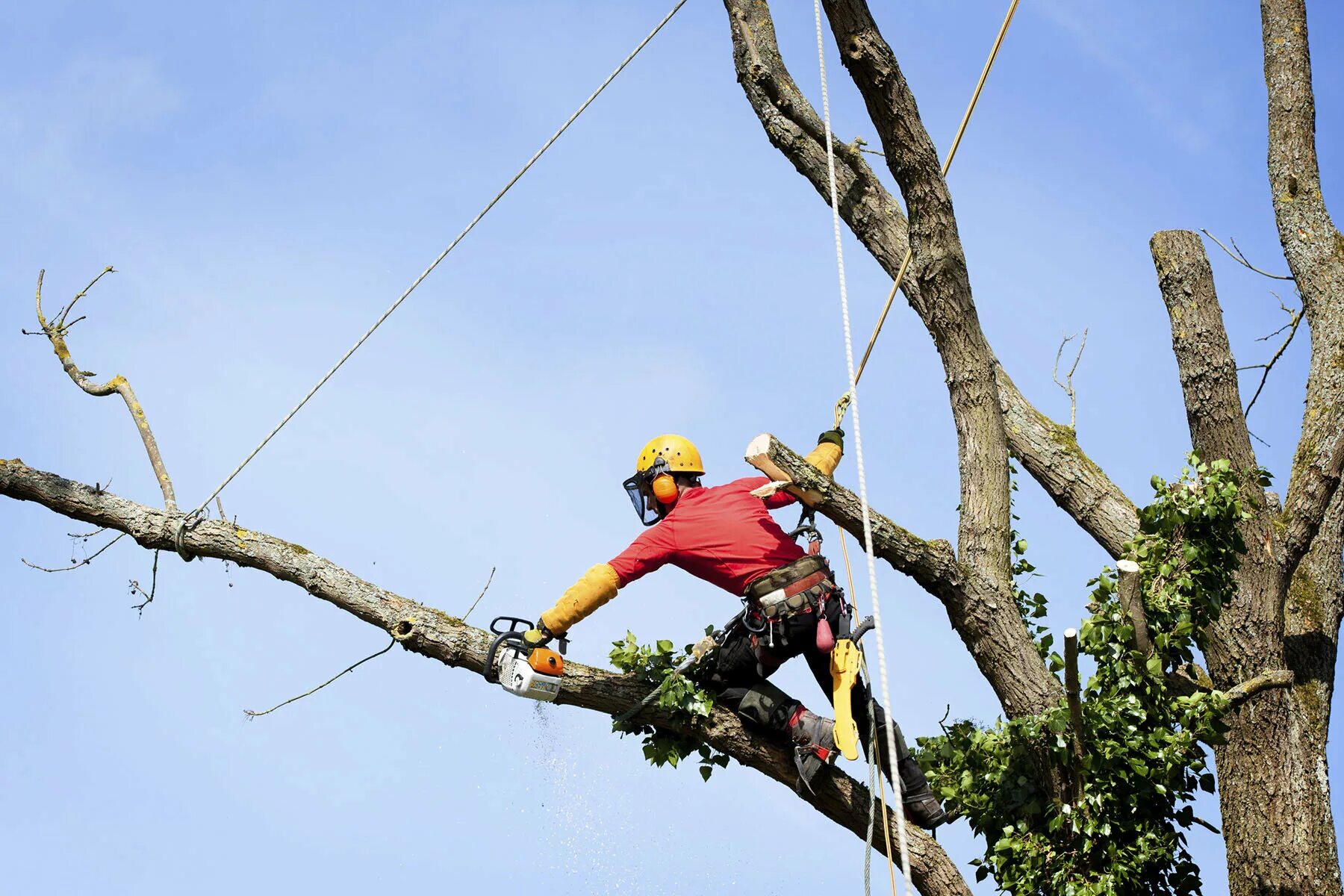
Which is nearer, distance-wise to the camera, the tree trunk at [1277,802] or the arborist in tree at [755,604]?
the arborist in tree at [755,604]

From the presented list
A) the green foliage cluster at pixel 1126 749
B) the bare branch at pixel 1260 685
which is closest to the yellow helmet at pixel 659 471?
the green foliage cluster at pixel 1126 749

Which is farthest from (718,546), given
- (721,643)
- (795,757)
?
(795,757)

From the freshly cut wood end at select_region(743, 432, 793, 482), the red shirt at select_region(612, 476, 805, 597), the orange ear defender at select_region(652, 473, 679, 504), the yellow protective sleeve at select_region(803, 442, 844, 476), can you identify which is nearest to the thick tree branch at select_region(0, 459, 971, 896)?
the red shirt at select_region(612, 476, 805, 597)

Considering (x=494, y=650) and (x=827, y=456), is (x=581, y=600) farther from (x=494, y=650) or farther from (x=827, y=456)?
(x=827, y=456)

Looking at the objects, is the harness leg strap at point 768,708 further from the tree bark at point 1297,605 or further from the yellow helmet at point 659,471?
the tree bark at point 1297,605

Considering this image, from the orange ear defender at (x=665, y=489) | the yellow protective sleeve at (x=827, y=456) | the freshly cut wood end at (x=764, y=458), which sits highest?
the yellow protective sleeve at (x=827, y=456)

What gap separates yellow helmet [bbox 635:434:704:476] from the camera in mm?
6445

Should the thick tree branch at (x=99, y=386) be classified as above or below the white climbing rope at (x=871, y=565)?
above

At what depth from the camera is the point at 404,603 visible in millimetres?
5984

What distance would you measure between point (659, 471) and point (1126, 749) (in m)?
2.38

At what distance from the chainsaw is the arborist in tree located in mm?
108

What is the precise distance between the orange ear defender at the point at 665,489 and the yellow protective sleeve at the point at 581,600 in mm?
490

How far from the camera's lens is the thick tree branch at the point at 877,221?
275 inches

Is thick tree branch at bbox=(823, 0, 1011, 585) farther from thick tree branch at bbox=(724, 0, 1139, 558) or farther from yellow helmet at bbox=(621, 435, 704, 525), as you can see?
yellow helmet at bbox=(621, 435, 704, 525)
